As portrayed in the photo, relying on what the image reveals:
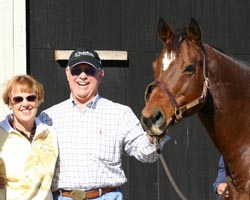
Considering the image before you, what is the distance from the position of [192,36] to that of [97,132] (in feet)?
2.27

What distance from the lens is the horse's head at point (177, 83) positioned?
2688 mm

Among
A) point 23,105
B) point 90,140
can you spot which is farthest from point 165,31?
point 23,105

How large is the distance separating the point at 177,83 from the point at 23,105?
0.78 m

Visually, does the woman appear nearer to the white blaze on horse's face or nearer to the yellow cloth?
the yellow cloth

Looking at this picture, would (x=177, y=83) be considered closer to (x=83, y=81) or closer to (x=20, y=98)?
(x=83, y=81)

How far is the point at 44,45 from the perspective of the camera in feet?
14.4

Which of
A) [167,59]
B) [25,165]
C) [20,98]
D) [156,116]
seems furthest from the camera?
[20,98]

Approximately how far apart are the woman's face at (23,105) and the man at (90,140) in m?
0.17

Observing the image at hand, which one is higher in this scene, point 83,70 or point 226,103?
point 83,70

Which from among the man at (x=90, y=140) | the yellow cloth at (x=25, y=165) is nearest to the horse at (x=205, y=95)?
the man at (x=90, y=140)

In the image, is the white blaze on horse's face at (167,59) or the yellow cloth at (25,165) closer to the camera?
the white blaze on horse's face at (167,59)

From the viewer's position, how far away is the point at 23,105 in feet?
9.77

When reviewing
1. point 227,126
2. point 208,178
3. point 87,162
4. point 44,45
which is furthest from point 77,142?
point 208,178

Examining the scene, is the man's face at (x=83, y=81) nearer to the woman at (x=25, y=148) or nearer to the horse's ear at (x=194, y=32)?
the woman at (x=25, y=148)
